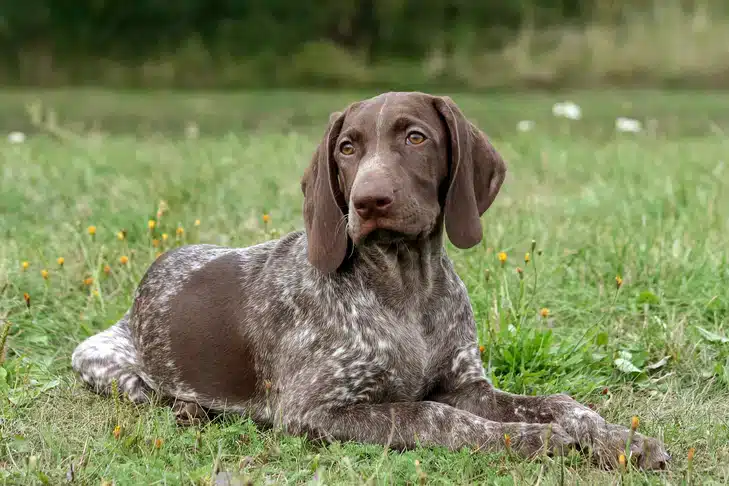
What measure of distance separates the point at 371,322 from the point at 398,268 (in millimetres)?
277

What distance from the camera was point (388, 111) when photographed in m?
4.13

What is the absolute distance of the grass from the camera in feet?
12.4

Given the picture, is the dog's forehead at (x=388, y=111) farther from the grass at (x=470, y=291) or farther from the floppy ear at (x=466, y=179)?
the grass at (x=470, y=291)

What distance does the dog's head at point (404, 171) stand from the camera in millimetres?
3979

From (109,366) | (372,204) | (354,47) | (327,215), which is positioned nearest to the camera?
(372,204)

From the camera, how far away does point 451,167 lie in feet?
14.0

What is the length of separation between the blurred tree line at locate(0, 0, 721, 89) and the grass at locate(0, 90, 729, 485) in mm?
7543

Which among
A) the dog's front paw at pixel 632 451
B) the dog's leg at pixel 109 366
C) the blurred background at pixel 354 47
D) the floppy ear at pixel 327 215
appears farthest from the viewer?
the blurred background at pixel 354 47

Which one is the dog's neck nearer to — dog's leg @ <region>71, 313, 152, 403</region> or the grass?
the grass

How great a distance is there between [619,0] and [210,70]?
781 cm

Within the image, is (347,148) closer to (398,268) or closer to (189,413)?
(398,268)

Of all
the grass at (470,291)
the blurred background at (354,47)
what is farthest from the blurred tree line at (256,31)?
the grass at (470,291)

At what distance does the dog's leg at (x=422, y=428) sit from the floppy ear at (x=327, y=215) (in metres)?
0.65

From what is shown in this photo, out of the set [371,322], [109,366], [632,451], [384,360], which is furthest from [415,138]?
[109,366]
